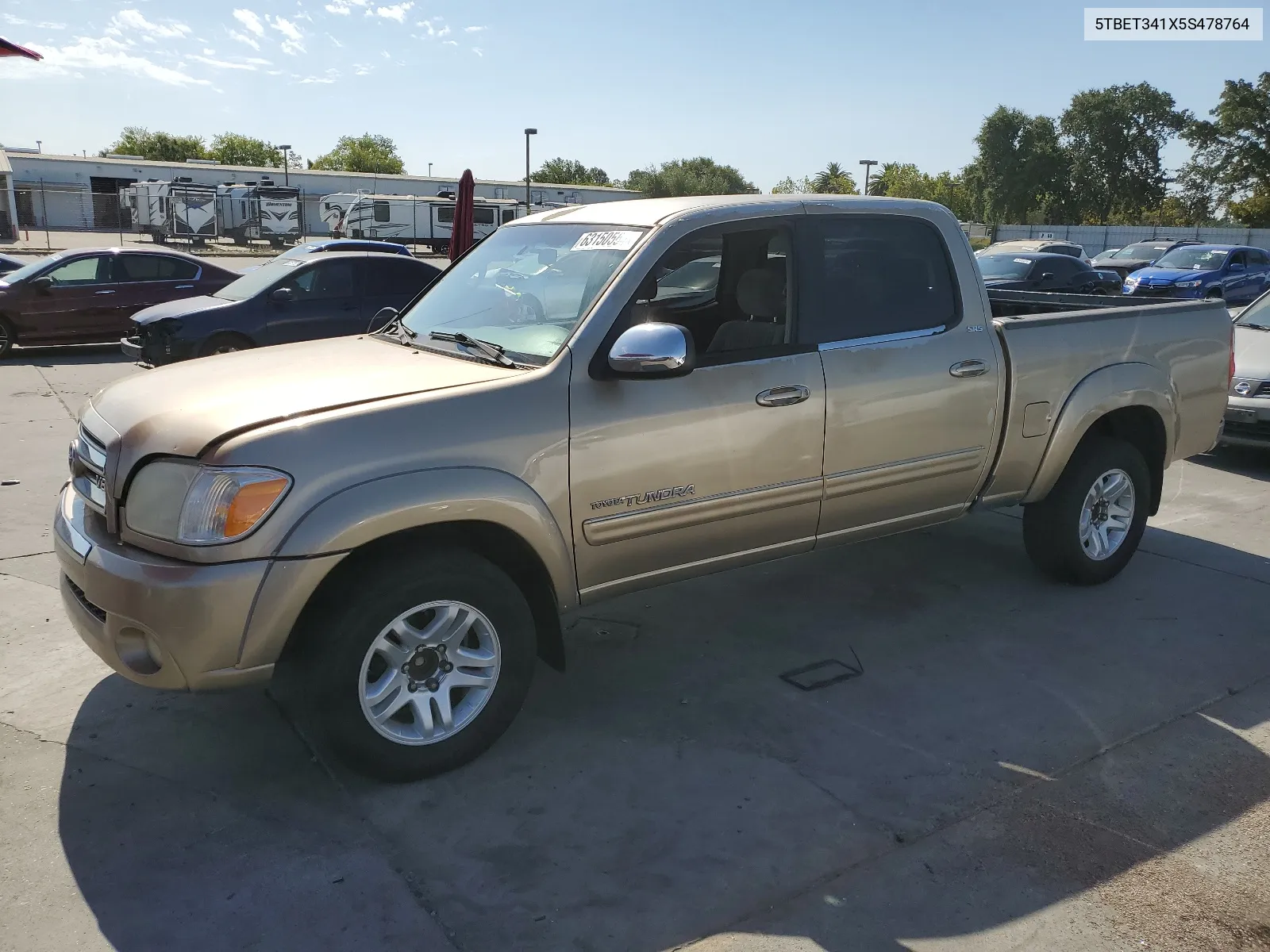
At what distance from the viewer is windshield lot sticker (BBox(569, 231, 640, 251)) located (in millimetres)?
3900

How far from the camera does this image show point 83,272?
13.5m

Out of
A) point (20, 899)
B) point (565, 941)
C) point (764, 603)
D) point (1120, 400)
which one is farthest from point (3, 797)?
point (1120, 400)

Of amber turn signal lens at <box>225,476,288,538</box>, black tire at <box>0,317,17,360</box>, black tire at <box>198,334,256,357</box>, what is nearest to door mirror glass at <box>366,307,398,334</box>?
amber turn signal lens at <box>225,476,288,538</box>

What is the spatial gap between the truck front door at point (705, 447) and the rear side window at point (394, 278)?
8129 mm

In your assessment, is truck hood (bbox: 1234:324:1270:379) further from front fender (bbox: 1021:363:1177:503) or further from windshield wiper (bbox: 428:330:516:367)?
windshield wiper (bbox: 428:330:516:367)

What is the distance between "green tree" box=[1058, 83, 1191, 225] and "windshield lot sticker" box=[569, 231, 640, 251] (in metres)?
76.6

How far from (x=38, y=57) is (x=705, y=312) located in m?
4.99

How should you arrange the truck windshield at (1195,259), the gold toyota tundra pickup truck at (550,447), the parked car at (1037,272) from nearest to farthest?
1. the gold toyota tundra pickup truck at (550,447)
2. the parked car at (1037,272)
3. the truck windshield at (1195,259)

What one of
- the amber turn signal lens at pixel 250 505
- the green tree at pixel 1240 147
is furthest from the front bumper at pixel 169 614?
the green tree at pixel 1240 147

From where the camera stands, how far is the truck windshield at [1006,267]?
18766 mm

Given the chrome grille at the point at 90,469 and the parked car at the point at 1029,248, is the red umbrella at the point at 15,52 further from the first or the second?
the parked car at the point at 1029,248

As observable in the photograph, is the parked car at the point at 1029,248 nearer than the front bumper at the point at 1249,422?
No

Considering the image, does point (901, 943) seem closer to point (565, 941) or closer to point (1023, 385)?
point (565, 941)

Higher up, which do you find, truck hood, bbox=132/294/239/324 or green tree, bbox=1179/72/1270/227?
green tree, bbox=1179/72/1270/227
